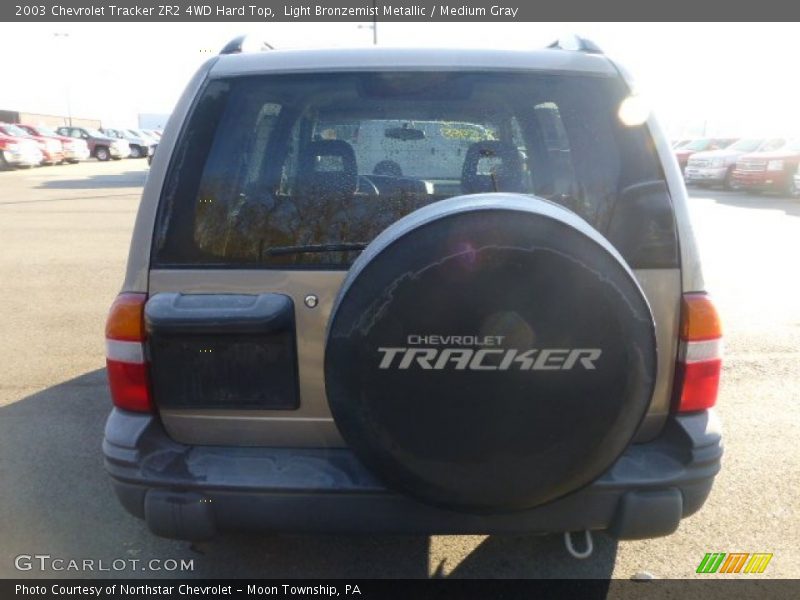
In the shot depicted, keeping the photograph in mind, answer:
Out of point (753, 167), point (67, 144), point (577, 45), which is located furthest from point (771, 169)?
point (67, 144)

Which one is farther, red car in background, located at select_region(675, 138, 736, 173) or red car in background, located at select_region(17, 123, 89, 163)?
red car in background, located at select_region(17, 123, 89, 163)

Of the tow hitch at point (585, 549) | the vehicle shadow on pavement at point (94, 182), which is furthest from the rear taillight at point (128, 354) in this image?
the vehicle shadow on pavement at point (94, 182)

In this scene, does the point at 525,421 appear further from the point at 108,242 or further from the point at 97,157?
the point at 97,157

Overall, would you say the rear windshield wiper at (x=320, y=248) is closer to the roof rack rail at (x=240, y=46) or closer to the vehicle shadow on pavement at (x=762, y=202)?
the roof rack rail at (x=240, y=46)

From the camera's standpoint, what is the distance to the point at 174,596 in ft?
8.70

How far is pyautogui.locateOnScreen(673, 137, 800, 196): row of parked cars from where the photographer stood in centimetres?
1938

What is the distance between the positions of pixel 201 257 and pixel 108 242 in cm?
950

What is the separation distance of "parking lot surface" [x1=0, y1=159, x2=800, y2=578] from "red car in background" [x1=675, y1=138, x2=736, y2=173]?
70.5 feet

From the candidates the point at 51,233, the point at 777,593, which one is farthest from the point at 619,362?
the point at 51,233

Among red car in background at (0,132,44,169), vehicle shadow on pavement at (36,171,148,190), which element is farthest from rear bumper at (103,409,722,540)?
red car in background at (0,132,44,169)

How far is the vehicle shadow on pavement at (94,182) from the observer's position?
22344 millimetres

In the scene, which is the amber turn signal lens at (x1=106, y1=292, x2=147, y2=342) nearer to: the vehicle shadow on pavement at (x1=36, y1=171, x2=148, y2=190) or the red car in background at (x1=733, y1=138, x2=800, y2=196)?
the red car in background at (x1=733, y1=138, x2=800, y2=196)

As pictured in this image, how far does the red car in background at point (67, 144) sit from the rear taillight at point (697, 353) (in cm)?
3622

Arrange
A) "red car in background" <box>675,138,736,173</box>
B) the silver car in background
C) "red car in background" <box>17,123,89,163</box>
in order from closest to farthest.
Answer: the silver car in background → "red car in background" <box>675,138,736,173</box> → "red car in background" <box>17,123,89,163</box>
